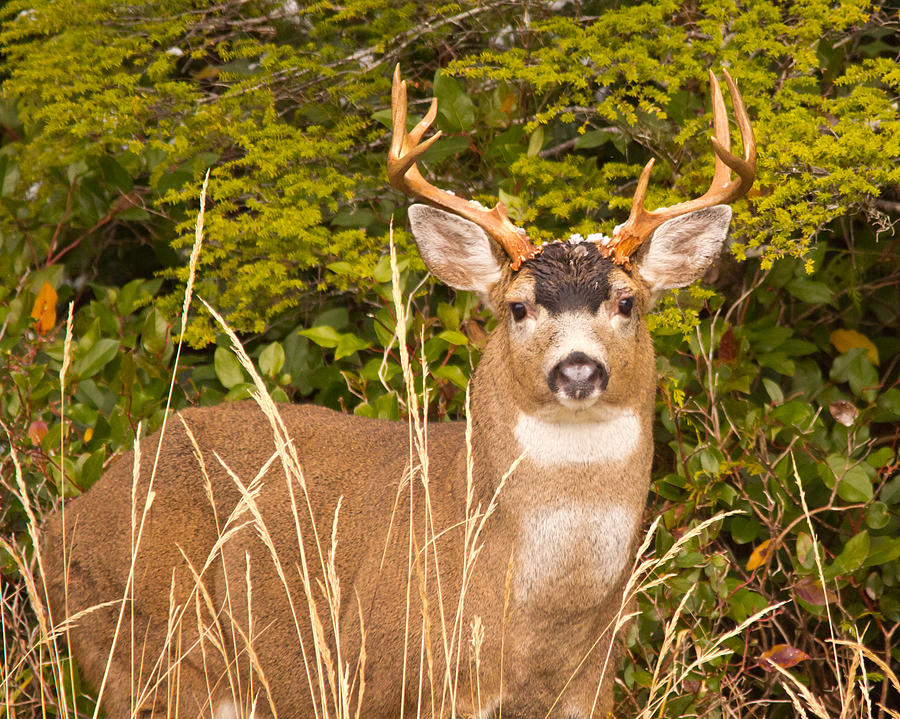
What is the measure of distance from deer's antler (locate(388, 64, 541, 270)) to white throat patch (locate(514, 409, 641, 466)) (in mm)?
535

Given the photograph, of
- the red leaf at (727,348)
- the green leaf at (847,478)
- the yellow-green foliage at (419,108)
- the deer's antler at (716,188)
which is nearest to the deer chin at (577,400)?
the deer's antler at (716,188)

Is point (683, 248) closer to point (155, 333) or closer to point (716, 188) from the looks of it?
point (716, 188)

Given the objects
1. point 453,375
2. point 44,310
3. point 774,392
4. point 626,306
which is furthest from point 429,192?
point 44,310

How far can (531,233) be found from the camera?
456 cm

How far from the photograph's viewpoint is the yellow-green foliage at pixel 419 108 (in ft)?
14.3

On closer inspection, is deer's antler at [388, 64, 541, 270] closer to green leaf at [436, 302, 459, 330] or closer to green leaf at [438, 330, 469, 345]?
green leaf at [438, 330, 469, 345]

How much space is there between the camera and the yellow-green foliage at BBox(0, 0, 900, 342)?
14.3 ft

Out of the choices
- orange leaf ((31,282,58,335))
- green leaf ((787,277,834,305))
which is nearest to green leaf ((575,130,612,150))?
green leaf ((787,277,834,305))

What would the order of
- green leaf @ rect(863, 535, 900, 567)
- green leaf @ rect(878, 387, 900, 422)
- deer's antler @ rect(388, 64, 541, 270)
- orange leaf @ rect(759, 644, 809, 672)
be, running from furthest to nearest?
1. green leaf @ rect(878, 387, 900, 422)
2. green leaf @ rect(863, 535, 900, 567)
3. orange leaf @ rect(759, 644, 809, 672)
4. deer's antler @ rect(388, 64, 541, 270)

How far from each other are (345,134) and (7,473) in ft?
6.54

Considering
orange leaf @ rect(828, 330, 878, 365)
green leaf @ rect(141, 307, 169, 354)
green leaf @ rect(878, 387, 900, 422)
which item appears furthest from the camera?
orange leaf @ rect(828, 330, 878, 365)

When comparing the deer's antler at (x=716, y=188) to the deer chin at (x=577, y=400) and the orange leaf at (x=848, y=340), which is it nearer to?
the deer chin at (x=577, y=400)

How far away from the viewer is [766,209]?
166 inches

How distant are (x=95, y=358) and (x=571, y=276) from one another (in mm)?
2243
